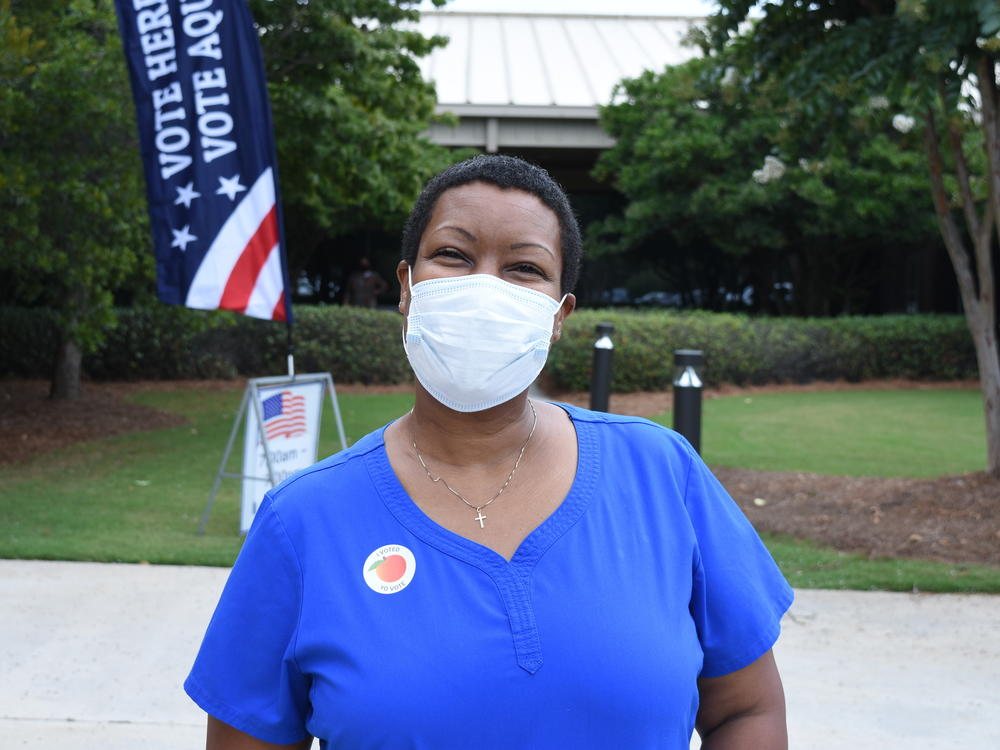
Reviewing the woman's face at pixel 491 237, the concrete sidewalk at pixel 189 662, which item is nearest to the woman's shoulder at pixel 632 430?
the woman's face at pixel 491 237

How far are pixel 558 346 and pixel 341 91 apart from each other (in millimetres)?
5035

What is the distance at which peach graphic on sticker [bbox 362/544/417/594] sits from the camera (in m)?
1.59

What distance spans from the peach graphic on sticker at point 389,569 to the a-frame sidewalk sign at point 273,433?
508cm

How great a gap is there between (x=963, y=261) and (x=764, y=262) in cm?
1493

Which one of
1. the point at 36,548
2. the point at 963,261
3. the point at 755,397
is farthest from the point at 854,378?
the point at 36,548

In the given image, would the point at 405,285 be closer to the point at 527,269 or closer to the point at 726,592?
the point at 527,269

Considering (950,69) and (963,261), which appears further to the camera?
(963,261)

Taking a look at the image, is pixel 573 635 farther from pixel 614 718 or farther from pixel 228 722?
pixel 228 722

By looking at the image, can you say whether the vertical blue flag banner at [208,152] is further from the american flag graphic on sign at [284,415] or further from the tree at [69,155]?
the tree at [69,155]

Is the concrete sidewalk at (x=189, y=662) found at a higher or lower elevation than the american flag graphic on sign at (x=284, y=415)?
lower

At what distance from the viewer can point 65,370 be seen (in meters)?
13.1

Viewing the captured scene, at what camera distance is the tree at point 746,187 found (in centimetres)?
Result: 1697

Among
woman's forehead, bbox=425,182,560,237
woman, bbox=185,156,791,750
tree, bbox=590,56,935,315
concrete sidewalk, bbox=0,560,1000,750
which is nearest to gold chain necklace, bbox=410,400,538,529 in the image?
woman, bbox=185,156,791,750

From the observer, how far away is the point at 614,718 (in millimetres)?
1545
